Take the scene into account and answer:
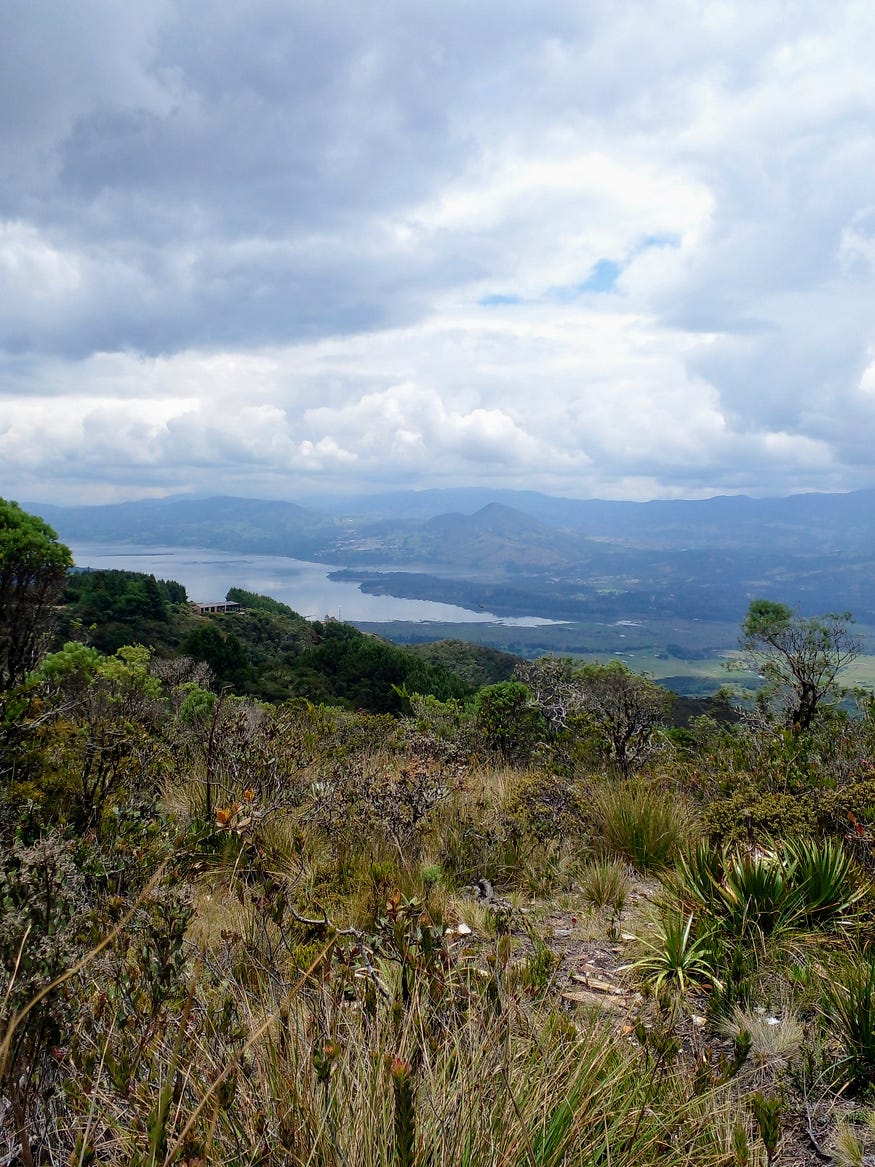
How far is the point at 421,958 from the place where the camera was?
2570mm

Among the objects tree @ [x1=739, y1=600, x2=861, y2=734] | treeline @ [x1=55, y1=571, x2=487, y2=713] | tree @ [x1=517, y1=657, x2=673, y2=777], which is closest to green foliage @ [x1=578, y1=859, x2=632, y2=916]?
tree @ [x1=517, y1=657, x2=673, y2=777]

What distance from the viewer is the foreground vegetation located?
186 cm

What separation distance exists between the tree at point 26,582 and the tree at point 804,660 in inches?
458

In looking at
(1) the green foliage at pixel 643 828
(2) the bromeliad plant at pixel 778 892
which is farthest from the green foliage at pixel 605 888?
(1) the green foliage at pixel 643 828

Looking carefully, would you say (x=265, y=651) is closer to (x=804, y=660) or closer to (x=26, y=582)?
(x=804, y=660)

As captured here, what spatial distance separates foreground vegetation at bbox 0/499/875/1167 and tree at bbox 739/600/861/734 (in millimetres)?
6558

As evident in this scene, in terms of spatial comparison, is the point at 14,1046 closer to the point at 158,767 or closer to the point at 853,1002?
the point at 853,1002

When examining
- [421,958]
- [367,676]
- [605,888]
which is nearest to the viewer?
[421,958]

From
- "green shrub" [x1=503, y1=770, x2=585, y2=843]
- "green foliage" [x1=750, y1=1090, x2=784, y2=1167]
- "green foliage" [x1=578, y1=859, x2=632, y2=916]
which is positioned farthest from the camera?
"green shrub" [x1=503, y1=770, x2=585, y2=843]

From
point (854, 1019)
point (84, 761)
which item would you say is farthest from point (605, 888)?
point (84, 761)

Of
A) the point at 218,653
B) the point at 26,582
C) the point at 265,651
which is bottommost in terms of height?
the point at 265,651

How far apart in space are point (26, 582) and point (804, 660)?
44.5 ft

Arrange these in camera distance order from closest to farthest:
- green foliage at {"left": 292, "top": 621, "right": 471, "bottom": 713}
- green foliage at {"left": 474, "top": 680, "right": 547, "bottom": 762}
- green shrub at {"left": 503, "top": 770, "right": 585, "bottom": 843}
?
green shrub at {"left": 503, "top": 770, "right": 585, "bottom": 843} → green foliage at {"left": 474, "top": 680, "right": 547, "bottom": 762} → green foliage at {"left": 292, "top": 621, "right": 471, "bottom": 713}

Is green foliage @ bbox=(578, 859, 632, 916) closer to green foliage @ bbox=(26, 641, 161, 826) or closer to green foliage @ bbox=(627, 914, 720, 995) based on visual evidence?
green foliage @ bbox=(627, 914, 720, 995)
